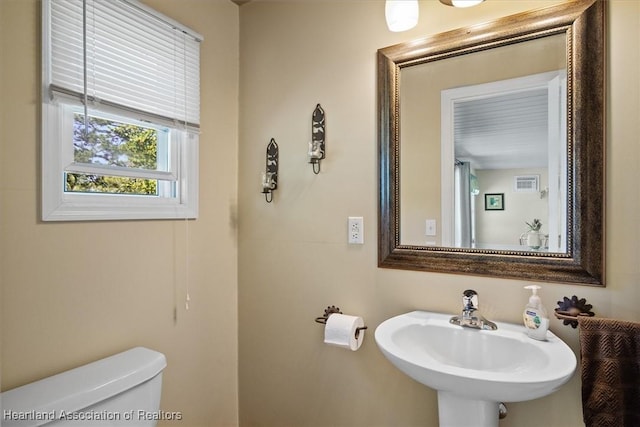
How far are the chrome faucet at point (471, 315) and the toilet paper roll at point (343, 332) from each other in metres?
0.38

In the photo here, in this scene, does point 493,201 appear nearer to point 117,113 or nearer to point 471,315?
point 471,315

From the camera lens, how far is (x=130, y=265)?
133cm

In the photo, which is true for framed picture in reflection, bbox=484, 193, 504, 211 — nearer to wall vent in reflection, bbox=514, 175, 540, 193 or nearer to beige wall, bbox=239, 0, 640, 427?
wall vent in reflection, bbox=514, 175, 540, 193

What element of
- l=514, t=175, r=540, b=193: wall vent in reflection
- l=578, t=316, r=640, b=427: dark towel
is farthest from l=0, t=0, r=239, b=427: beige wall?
l=578, t=316, r=640, b=427: dark towel

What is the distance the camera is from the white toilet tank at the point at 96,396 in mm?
927

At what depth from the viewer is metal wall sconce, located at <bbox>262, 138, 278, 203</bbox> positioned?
5.45 feet

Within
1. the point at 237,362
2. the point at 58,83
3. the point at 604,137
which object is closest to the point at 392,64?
the point at 604,137

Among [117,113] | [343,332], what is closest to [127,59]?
[117,113]

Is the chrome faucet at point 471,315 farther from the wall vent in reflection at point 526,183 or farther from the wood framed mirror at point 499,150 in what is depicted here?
the wall vent in reflection at point 526,183

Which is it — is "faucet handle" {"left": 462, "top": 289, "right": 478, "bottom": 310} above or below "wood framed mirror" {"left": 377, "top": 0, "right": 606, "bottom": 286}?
below

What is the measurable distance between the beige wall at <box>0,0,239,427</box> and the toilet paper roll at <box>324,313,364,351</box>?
63 cm

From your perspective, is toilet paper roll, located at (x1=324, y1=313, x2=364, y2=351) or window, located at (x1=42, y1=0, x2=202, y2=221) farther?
toilet paper roll, located at (x1=324, y1=313, x2=364, y2=351)

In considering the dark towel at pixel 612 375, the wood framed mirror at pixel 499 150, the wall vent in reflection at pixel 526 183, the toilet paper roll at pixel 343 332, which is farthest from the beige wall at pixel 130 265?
the dark towel at pixel 612 375

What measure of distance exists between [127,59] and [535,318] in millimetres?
1688
